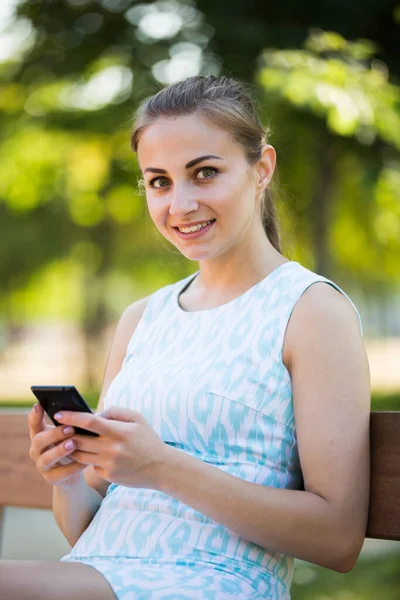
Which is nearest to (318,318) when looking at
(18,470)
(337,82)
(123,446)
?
(123,446)

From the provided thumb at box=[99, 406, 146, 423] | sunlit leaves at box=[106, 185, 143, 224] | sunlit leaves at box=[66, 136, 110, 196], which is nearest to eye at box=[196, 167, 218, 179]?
thumb at box=[99, 406, 146, 423]

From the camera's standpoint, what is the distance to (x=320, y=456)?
213cm

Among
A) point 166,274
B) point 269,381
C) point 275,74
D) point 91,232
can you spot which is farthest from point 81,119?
point 166,274

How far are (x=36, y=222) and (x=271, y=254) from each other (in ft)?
42.9

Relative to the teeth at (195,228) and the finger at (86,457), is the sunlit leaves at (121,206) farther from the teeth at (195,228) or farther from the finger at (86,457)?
the finger at (86,457)

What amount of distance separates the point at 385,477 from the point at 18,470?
142 centimetres

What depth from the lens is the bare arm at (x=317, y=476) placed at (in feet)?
6.82

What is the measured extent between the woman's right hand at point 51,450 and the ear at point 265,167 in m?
0.97

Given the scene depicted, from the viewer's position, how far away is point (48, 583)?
1983mm

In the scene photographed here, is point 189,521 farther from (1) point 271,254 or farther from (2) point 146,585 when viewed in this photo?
(1) point 271,254

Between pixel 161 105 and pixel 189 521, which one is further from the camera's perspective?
pixel 161 105

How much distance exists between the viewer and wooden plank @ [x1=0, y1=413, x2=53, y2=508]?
3.02 metres

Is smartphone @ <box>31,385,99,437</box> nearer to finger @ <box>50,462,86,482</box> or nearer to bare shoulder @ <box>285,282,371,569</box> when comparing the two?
finger @ <box>50,462,86,482</box>

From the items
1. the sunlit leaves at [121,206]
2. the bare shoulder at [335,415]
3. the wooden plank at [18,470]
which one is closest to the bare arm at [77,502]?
the wooden plank at [18,470]
